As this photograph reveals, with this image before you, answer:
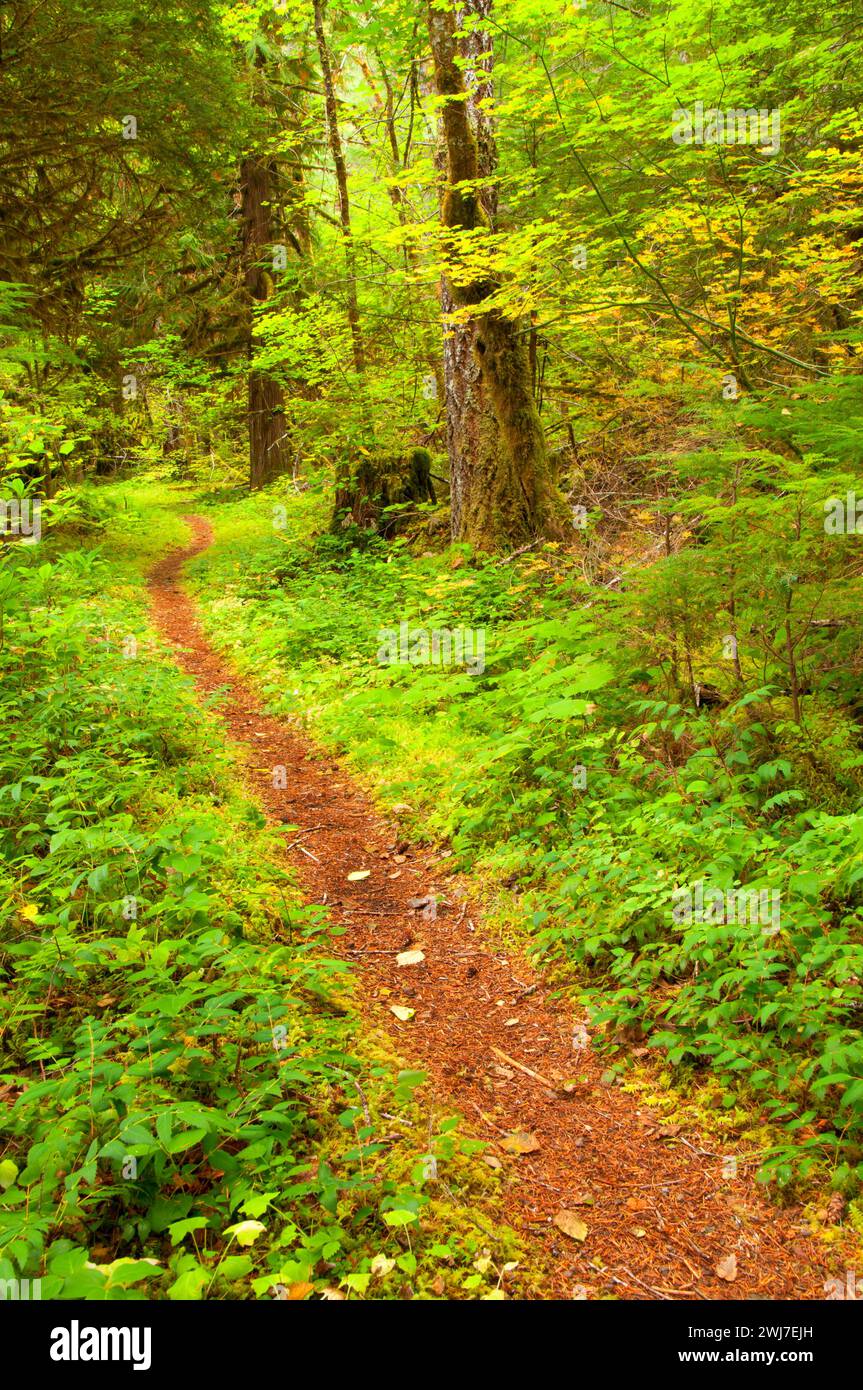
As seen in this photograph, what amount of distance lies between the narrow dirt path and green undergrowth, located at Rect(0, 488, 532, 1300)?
199 millimetres

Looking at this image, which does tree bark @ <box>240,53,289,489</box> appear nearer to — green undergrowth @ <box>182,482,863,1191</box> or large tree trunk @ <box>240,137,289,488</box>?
large tree trunk @ <box>240,137,289,488</box>

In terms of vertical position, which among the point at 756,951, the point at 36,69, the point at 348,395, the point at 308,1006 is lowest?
the point at 308,1006

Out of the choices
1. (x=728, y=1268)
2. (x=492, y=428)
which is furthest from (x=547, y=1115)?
(x=492, y=428)

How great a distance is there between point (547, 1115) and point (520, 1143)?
0.67ft

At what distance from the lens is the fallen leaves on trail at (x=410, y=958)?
4.08 meters

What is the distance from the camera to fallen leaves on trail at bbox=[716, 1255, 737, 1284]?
2479 millimetres

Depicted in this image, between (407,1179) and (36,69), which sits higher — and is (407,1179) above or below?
below

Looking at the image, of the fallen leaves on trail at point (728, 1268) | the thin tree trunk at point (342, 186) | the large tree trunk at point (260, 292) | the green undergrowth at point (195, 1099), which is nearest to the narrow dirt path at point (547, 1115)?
the fallen leaves on trail at point (728, 1268)

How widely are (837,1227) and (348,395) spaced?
12.3 m

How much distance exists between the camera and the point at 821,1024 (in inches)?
115

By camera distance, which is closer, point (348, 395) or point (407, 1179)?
point (407, 1179)

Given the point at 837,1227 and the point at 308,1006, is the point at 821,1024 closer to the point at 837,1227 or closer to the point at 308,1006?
the point at 837,1227

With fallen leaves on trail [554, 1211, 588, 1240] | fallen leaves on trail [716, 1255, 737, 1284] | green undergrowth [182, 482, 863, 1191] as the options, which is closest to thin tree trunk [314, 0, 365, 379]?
green undergrowth [182, 482, 863, 1191]
